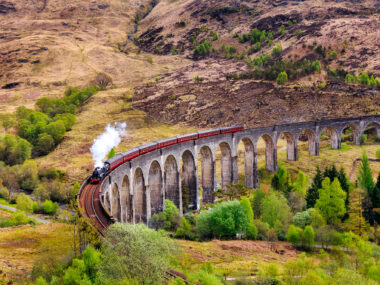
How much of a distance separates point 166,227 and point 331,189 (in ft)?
67.2

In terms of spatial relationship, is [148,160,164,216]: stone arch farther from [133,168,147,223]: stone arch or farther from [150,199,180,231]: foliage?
[133,168,147,223]: stone arch

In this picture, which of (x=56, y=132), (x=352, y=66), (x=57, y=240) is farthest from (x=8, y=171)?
(x=352, y=66)

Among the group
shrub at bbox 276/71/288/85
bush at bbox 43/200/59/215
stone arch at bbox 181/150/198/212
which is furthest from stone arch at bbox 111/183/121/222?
shrub at bbox 276/71/288/85

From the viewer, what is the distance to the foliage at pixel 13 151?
7312 cm

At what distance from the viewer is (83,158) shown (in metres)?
74.5

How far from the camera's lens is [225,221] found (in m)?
37.8

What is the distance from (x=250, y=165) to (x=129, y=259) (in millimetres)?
43101

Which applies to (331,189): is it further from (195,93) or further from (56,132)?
(195,93)

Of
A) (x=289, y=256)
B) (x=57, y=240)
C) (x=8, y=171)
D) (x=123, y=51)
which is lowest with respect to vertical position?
(x=289, y=256)

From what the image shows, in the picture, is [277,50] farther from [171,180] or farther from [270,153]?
[171,180]

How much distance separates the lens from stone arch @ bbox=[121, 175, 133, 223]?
38812mm

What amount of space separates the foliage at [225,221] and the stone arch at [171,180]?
9.48 metres

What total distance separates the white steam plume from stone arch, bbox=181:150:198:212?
1764 centimetres

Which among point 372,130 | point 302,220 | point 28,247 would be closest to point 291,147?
point 372,130
